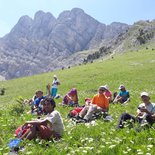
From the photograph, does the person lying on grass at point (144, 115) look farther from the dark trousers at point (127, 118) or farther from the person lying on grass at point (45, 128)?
the person lying on grass at point (45, 128)

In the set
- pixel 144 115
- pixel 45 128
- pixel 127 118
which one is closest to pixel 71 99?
pixel 127 118

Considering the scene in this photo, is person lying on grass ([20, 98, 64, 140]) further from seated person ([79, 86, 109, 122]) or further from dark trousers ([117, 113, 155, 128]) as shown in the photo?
seated person ([79, 86, 109, 122])

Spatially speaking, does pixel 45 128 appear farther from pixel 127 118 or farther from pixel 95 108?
pixel 95 108

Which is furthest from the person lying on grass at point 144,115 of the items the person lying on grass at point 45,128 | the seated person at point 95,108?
the seated person at point 95,108

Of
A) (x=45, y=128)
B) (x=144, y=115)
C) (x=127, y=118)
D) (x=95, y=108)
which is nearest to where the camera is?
(x=45, y=128)

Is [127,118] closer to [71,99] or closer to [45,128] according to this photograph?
[45,128]

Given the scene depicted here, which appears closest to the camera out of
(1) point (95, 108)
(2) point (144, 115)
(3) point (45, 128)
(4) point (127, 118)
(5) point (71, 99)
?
(3) point (45, 128)

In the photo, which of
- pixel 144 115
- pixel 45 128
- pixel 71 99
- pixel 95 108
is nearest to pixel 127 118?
pixel 144 115

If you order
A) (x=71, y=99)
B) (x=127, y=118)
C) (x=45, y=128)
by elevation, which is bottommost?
(x=71, y=99)

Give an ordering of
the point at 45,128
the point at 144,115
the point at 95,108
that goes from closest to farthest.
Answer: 1. the point at 45,128
2. the point at 144,115
3. the point at 95,108

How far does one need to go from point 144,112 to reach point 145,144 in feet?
10.7

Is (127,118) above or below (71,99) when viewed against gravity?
above

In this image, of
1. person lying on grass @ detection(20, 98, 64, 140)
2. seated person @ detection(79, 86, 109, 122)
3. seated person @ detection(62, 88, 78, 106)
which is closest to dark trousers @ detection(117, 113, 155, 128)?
person lying on grass @ detection(20, 98, 64, 140)

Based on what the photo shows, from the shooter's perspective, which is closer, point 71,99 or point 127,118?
point 127,118
